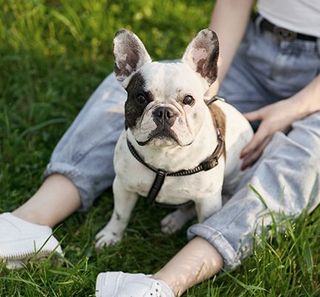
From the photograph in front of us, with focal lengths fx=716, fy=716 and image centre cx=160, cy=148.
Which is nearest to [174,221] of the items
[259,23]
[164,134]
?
[164,134]

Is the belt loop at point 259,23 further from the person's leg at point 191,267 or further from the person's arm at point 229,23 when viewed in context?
the person's leg at point 191,267

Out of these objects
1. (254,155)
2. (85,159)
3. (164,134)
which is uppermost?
(164,134)

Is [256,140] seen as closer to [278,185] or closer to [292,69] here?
[278,185]

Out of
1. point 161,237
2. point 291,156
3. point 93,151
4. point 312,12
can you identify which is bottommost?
point 161,237

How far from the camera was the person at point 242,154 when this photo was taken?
1.75 meters

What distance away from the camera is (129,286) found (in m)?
1.62

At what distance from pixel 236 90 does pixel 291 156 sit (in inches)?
17.1

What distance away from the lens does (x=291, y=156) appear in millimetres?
1852

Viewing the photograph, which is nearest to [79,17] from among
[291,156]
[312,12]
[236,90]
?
[236,90]

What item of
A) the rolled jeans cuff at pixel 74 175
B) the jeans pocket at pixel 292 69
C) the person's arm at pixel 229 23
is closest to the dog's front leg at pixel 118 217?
the rolled jeans cuff at pixel 74 175

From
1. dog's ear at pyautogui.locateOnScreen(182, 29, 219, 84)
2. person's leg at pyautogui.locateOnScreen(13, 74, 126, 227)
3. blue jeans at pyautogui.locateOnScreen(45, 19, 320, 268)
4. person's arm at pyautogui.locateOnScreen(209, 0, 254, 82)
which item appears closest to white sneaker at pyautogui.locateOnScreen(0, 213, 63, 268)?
person's leg at pyautogui.locateOnScreen(13, 74, 126, 227)

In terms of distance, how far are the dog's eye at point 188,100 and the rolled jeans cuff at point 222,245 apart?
Result: 1.19ft

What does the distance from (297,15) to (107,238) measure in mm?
832

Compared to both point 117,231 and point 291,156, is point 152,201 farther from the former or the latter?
point 291,156
